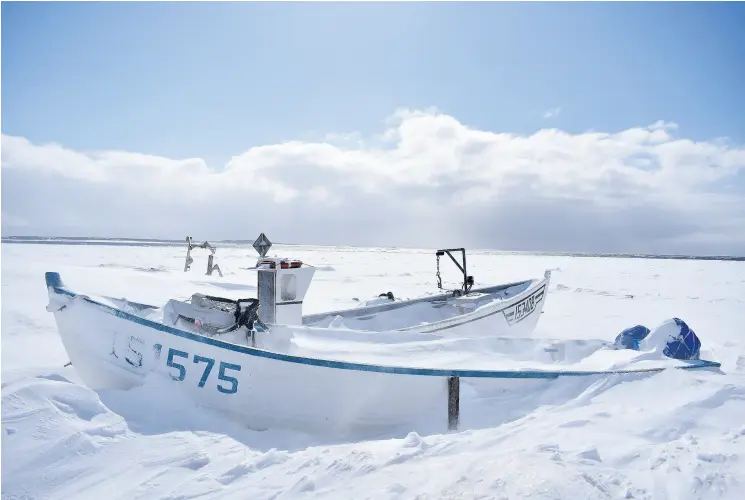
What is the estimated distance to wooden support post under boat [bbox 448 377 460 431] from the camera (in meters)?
4.86

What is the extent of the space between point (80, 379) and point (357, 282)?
64.5 ft

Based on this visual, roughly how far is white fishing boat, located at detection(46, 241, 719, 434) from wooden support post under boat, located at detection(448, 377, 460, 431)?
0.01 metres

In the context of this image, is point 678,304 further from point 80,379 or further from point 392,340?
point 80,379

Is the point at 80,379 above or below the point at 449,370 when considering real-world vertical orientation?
below

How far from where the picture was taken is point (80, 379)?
680 cm

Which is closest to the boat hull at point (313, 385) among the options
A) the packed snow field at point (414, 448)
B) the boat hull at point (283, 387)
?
the boat hull at point (283, 387)

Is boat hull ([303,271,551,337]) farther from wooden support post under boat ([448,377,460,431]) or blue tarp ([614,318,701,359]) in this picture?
blue tarp ([614,318,701,359])

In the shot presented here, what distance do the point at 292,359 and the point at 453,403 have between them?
1.78 metres

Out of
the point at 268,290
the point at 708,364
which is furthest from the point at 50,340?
the point at 708,364

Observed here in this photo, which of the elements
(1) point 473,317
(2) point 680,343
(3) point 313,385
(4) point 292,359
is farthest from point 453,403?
(1) point 473,317

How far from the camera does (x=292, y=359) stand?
508 cm

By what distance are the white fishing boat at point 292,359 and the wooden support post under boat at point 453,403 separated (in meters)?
0.01

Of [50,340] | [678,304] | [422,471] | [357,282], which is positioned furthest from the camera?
[357,282]

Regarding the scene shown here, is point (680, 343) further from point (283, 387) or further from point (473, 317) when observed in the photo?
point (283, 387)
